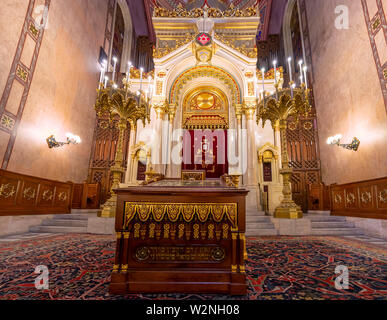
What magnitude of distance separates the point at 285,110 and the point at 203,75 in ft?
16.0

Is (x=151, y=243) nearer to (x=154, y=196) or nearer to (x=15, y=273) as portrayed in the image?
(x=154, y=196)

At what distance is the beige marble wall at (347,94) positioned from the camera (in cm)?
594

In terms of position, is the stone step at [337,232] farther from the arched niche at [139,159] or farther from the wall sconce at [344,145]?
the arched niche at [139,159]

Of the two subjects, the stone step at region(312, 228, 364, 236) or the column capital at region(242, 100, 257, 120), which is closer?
the stone step at region(312, 228, 364, 236)

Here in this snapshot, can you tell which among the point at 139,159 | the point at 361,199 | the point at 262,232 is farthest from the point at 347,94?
the point at 139,159

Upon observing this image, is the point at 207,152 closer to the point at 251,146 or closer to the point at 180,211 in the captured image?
the point at 251,146

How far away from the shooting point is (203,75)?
9258mm

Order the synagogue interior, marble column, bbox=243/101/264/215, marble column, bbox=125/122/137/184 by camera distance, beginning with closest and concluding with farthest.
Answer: the synagogue interior → marble column, bbox=243/101/264/215 → marble column, bbox=125/122/137/184

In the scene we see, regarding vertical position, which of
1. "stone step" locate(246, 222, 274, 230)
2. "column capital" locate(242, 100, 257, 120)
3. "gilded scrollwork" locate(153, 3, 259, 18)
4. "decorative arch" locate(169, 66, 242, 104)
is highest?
"gilded scrollwork" locate(153, 3, 259, 18)

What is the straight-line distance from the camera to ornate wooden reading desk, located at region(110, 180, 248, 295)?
1.81 metres

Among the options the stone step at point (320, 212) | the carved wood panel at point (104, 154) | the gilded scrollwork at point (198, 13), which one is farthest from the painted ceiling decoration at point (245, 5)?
the stone step at point (320, 212)

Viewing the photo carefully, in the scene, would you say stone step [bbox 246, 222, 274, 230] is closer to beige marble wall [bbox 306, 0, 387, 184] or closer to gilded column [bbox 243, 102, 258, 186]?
gilded column [bbox 243, 102, 258, 186]

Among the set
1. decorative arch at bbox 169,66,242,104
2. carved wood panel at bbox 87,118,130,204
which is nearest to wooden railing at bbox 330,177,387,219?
decorative arch at bbox 169,66,242,104

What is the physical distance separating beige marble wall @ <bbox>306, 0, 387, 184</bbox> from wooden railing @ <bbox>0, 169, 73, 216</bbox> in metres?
10.6
